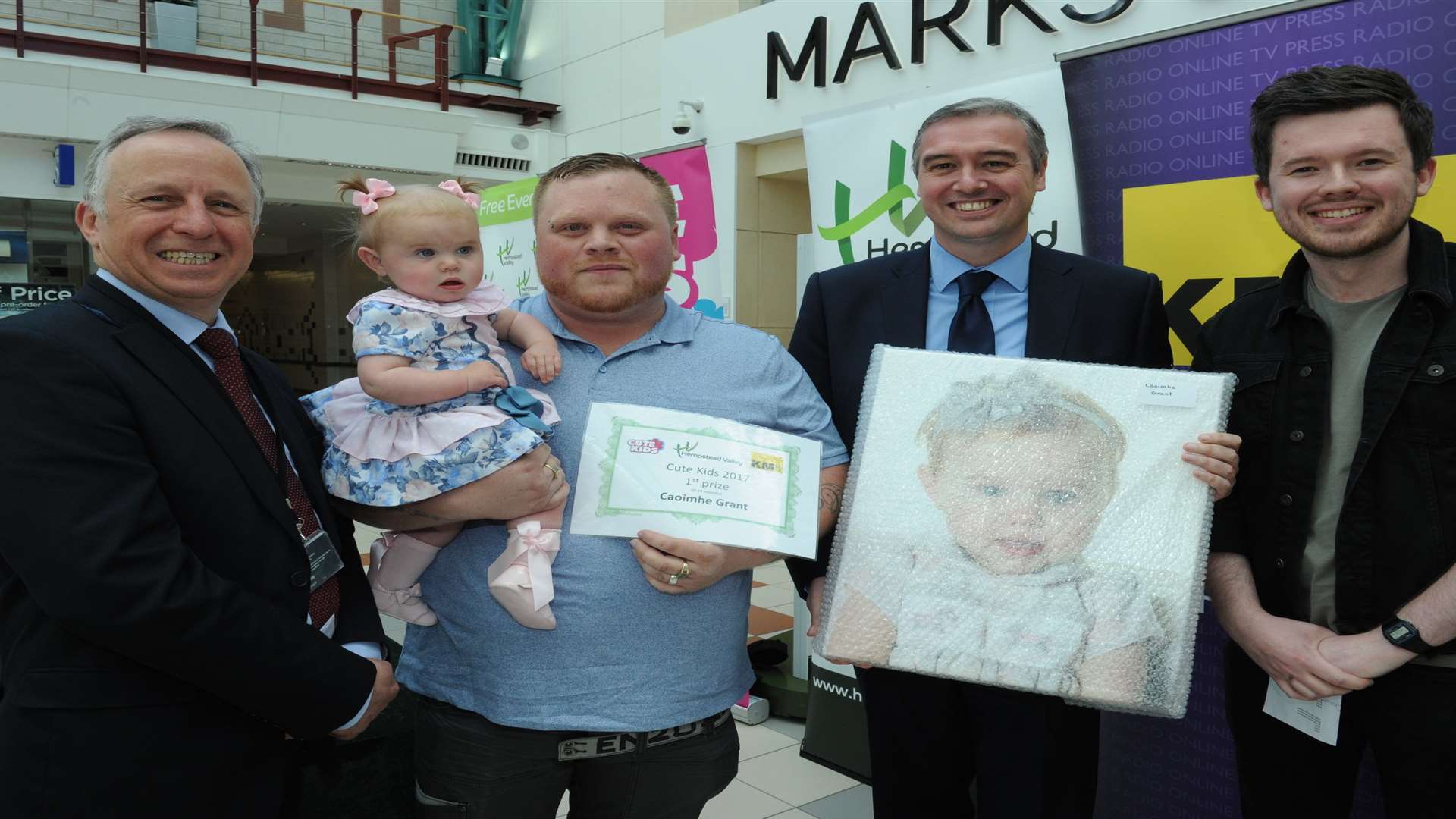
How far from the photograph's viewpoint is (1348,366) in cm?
164

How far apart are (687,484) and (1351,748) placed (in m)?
1.22

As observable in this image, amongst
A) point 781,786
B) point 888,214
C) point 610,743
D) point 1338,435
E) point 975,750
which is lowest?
point 781,786

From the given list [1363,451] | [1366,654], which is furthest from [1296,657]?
[1363,451]

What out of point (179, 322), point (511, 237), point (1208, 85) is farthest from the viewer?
point (511, 237)

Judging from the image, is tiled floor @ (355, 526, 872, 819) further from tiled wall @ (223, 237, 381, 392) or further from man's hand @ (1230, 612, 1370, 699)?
tiled wall @ (223, 237, 381, 392)

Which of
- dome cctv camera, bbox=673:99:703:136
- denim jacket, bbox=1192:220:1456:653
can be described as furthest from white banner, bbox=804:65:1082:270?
dome cctv camera, bbox=673:99:703:136

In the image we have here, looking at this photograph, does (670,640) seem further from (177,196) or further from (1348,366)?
(1348,366)

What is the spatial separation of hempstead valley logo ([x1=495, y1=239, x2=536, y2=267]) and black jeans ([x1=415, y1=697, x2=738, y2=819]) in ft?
12.6

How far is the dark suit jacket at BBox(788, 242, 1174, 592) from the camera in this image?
1.83 metres

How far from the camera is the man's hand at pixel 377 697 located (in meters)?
1.39

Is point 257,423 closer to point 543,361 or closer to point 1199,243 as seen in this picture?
point 543,361

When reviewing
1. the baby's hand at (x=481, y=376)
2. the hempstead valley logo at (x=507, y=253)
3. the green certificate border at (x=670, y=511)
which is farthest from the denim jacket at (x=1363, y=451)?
the hempstead valley logo at (x=507, y=253)

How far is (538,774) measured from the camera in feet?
5.18

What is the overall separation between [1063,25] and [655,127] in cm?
444
